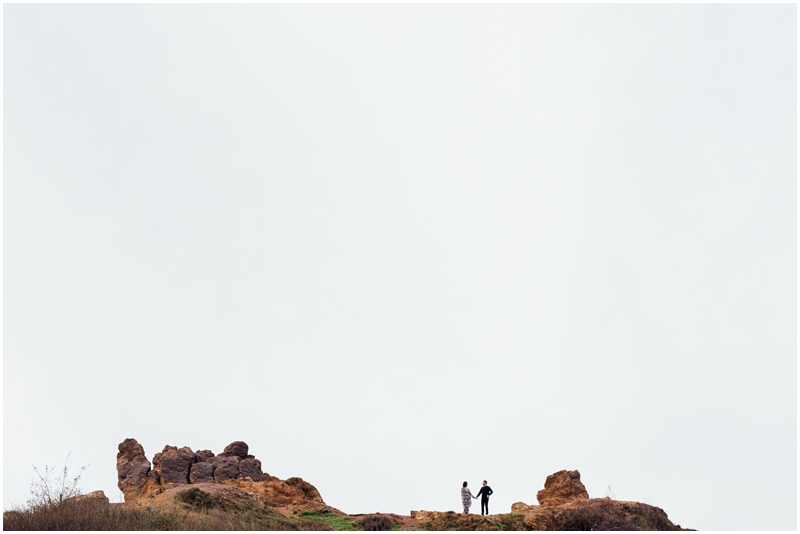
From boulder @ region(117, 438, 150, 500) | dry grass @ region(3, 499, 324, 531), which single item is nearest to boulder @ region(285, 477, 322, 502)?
boulder @ region(117, 438, 150, 500)

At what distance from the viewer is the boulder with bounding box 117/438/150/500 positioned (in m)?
34.4

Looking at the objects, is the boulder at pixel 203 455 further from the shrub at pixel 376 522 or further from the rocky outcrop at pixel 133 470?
the shrub at pixel 376 522

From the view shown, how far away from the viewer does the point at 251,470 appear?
3594 cm

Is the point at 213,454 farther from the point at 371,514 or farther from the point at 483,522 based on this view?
the point at 483,522

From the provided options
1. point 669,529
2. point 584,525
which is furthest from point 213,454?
point 669,529

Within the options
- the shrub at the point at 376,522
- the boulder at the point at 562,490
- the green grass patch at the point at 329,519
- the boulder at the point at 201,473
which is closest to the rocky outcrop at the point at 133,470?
the boulder at the point at 201,473

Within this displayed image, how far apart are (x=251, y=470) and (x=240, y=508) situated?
8.29 m

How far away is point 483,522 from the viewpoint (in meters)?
29.2

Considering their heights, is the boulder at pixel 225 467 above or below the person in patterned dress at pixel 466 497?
above

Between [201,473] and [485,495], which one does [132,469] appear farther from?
[485,495]

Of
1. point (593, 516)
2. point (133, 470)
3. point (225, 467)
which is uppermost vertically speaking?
point (225, 467)

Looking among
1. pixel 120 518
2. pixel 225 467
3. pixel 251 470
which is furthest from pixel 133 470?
pixel 120 518

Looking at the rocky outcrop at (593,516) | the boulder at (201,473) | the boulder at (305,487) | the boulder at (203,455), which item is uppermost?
the boulder at (203,455)

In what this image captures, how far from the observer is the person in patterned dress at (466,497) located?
105 ft
